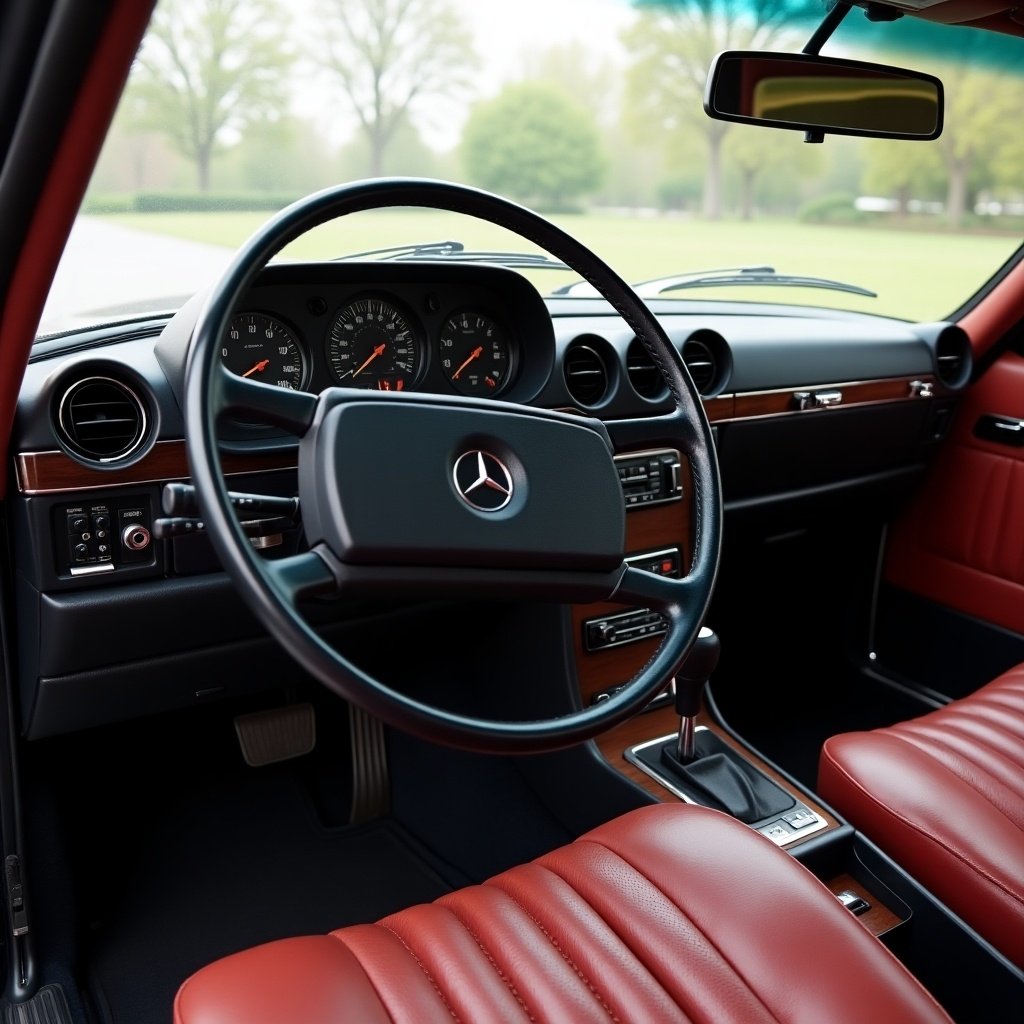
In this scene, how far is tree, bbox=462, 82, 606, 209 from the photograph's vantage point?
91.3 inches

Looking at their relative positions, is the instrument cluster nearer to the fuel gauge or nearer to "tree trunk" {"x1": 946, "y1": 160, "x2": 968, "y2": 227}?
the fuel gauge

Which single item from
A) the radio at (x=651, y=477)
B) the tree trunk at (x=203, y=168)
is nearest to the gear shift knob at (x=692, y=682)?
the radio at (x=651, y=477)

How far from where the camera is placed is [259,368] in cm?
172

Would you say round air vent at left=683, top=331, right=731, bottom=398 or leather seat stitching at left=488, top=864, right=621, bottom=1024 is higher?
round air vent at left=683, top=331, right=731, bottom=398

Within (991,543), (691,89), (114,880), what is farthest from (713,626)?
(114,880)

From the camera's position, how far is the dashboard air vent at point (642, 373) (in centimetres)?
213

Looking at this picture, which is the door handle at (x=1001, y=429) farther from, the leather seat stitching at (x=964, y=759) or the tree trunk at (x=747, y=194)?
the leather seat stitching at (x=964, y=759)

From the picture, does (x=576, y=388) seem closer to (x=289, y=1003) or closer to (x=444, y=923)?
(x=444, y=923)

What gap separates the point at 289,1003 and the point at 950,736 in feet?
3.91

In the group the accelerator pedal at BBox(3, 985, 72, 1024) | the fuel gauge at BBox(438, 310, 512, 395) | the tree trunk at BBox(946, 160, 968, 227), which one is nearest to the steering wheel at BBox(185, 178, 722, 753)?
the fuel gauge at BBox(438, 310, 512, 395)

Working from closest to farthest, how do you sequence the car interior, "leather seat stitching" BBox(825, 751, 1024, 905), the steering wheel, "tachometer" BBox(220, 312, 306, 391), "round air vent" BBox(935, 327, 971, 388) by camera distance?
the steering wheel
the car interior
"leather seat stitching" BBox(825, 751, 1024, 905)
"tachometer" BBox(220, 312, 306, 391)
"round air vent" BBox(935, 327, 971, 388)

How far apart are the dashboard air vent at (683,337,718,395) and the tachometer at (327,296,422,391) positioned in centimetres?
75

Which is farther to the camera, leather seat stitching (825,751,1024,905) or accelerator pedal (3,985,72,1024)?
accelerator pedal (3,985,72,1024)

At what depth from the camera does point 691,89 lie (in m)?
2.38
